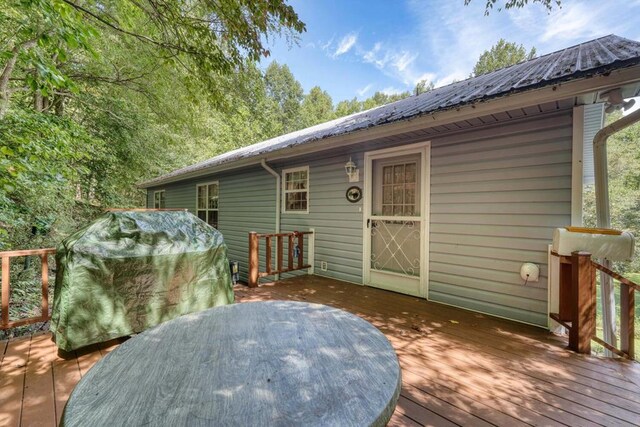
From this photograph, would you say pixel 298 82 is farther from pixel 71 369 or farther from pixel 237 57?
pixel 71 369

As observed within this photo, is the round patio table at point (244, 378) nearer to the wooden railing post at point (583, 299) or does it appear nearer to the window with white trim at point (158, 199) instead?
the wooden railing post at point (583, 299)

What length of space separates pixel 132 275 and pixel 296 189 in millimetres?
3510

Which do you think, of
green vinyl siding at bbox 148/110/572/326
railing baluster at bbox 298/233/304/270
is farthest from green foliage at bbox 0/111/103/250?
green vinyl siding at bbox 148/110/572/326

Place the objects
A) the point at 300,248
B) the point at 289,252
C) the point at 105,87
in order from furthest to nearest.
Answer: the point at 105,87 < the point at 300,248 < the point at 289,252

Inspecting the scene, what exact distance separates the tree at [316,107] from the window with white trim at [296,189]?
18.5 metres

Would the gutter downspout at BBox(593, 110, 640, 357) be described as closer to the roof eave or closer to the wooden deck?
the wooden deck

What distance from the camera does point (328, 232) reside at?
191 inches

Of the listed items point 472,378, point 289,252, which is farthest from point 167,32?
point 472,378

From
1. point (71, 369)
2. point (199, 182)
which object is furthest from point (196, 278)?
point (199, 182)

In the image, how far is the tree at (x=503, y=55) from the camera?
53.4ft

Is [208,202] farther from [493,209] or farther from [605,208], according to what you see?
[605,208]

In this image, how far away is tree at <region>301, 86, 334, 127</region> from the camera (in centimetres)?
2297

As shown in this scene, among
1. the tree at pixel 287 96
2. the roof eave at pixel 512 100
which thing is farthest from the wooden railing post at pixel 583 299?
the tree at pixel 287 96

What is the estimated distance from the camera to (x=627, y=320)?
84.3 inches
